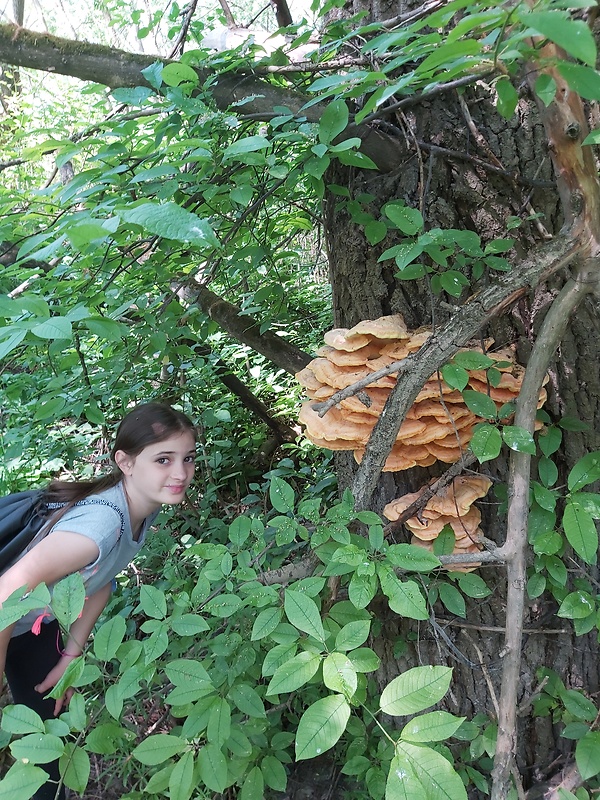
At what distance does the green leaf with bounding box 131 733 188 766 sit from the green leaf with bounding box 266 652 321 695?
1.03ft

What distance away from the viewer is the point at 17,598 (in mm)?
1181

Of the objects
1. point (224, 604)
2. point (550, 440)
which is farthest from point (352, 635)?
point (550, 440)

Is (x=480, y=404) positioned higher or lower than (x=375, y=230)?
lower

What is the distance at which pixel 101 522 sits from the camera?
1.98 m

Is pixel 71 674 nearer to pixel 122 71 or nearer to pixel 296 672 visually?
pixel 296 672

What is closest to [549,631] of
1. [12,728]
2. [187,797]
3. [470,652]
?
[470,652]

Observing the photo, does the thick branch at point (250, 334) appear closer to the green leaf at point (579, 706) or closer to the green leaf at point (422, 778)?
the green leaf at point (579, 706)

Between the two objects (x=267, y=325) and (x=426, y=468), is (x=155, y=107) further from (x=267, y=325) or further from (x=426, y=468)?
(x=426, y=468)

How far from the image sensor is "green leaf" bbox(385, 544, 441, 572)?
1287 millimetres

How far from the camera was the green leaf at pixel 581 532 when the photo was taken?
1331mm

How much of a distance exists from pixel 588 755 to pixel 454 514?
0.82 m

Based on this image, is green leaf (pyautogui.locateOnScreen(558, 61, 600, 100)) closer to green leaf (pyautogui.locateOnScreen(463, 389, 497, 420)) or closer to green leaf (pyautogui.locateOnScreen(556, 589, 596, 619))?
green leaf (pyautogui.locateOnScreen(463, 389, 497, 420))

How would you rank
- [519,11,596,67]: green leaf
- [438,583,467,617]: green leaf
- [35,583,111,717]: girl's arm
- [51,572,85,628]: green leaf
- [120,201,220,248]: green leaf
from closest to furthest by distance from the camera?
1. [519,11,596,67]: green leaf
2. [120,201,220,248]: green leaf
3. [51,572,85,628]: green leaf
4. [438,583,467,617]: green leaf
5. [35,583,111,717]: girl's arm

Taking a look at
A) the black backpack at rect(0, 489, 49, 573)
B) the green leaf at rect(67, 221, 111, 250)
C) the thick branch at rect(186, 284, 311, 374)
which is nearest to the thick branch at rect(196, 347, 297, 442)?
the thick branch at rect(186, 284, 311, 374)
